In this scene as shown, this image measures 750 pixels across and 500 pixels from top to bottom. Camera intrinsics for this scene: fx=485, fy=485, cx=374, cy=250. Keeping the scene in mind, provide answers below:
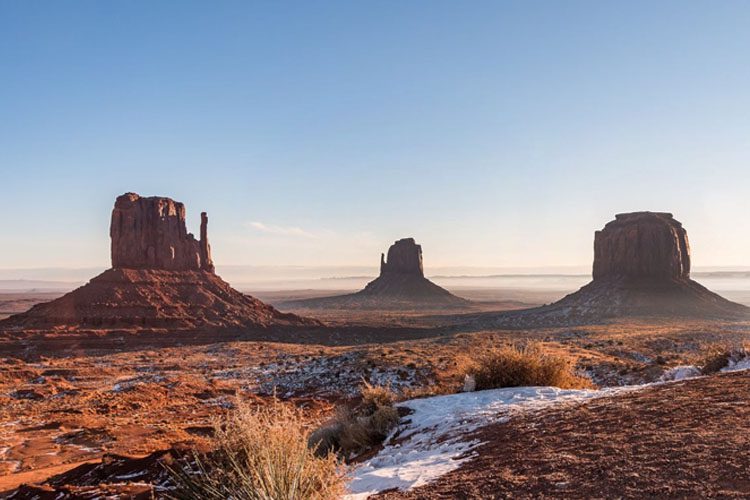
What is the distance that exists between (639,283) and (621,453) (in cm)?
8341

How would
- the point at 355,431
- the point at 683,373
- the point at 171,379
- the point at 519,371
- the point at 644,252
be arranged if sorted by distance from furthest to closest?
the point at 644,252, the point at 171,379, the point at 683,373, the point at 519,371, the point at 355,431

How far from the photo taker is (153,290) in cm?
6012

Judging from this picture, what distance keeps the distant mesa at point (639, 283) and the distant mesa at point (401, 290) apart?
143 feet

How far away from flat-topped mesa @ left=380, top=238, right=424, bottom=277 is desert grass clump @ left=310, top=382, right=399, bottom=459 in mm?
127316

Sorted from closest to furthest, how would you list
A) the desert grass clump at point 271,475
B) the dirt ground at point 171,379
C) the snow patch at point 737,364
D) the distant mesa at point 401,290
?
the desert grass clump at point 271,475 → the snow patch at point 737,364 → the dirt ground at point 171,379 → the distant mesa at point 401,290

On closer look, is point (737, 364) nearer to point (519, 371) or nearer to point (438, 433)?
point (519, 371)

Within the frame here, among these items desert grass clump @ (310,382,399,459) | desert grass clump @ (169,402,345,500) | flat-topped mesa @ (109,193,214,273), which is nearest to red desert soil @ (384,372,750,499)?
desert grass clump @ (169,402,345,500)

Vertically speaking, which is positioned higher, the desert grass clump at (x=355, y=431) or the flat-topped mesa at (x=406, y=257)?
the flat-topped mesa at (x=406, y=257)

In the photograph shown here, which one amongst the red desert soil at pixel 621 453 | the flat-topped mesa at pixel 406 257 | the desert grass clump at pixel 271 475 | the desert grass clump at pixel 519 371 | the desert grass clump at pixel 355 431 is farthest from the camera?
the flat-topped mesa at pixel 406 257

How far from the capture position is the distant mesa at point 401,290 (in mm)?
122794

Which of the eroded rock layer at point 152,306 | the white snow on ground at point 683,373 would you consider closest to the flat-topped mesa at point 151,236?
the eroded rock layer at point 152,306

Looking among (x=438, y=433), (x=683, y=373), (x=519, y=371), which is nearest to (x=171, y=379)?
(x=519, y=371)

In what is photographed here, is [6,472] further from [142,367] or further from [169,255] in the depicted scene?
[169,255]

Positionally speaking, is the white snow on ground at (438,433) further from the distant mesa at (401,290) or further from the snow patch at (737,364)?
the distant mesa at (401,290)
